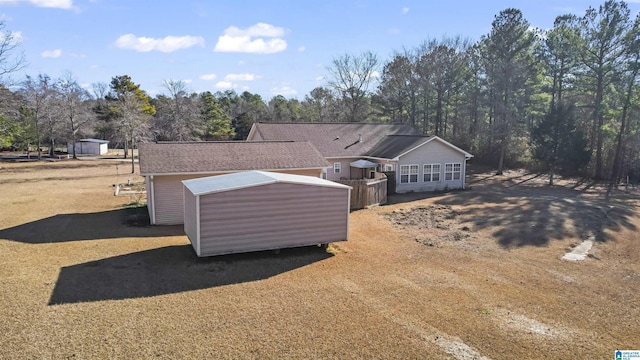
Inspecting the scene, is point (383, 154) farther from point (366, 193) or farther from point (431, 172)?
point (366, 193)

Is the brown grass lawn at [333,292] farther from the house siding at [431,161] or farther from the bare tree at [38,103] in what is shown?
→ the bare tree at [38,103]

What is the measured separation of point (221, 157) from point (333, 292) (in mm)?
11283

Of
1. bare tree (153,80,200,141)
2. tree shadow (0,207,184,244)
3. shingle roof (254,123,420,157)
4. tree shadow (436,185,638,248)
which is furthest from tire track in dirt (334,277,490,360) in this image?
bare tree (153,80,200,141)

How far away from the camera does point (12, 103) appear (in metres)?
34.4

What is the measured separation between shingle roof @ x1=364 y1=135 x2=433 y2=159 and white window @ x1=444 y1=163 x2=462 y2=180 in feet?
9.24

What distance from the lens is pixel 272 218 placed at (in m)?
12.8

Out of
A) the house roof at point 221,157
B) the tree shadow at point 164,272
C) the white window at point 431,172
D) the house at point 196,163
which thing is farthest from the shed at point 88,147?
the tree shadow at point 164,272

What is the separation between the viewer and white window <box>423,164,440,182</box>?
27.3m

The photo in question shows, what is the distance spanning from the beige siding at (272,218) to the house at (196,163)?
20.0ft

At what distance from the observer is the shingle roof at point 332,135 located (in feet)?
95.9

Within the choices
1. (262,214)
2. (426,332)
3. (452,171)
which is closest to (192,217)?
(262,214)

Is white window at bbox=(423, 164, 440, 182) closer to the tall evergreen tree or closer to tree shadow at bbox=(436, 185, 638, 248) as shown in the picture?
tree shadow at bbox=(436, 185, 638, 248)

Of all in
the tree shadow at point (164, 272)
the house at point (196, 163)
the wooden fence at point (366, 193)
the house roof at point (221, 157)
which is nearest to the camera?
the tree shadow at point (164, 272)

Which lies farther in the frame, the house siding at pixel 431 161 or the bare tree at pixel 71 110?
the bare tree at pixel 71 110
